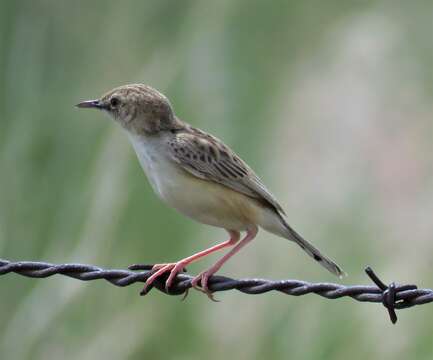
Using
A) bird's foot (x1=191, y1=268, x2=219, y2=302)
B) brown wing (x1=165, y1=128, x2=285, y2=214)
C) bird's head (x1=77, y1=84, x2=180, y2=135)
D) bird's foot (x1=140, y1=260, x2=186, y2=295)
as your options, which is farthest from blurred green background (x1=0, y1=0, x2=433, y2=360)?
bird's foot (x1=191, y1=268, x2=219, y2=302)

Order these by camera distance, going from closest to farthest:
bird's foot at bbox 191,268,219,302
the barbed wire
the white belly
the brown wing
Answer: the barbed wire, bird's foot at bbox 191,268,219,302, the white belly, the brown wing

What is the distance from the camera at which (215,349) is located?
9.80 meters

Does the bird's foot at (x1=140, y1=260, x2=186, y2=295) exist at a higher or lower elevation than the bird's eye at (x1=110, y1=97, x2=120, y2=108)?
lower

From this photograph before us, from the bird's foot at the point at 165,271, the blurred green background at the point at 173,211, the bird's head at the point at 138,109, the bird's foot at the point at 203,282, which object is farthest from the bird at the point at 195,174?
the blurred green background at the point at 173,211

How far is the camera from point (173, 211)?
10055 millimetres

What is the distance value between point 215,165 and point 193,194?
30 cm

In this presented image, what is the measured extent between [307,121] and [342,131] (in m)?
0.60

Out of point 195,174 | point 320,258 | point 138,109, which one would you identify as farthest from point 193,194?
point 320,258

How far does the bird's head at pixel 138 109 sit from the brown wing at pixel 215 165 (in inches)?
6.3

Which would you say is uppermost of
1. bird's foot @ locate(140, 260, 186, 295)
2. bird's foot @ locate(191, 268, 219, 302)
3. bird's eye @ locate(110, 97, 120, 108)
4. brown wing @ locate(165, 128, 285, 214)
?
bird's eye @ locate(110, 97, 120, 108)

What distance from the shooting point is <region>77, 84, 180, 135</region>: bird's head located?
6.86 metres

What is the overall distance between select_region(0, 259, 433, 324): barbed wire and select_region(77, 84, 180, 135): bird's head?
1.35 m

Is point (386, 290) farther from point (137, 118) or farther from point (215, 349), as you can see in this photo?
point (215, 349)

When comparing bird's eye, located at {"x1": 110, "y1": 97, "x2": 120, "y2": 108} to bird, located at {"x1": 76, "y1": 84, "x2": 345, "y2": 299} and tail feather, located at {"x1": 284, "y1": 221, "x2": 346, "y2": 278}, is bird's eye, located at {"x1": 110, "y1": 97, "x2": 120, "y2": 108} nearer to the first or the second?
bird, located at {"x1": 76, "y1": 84, "x2": 345, "y2": 299}
